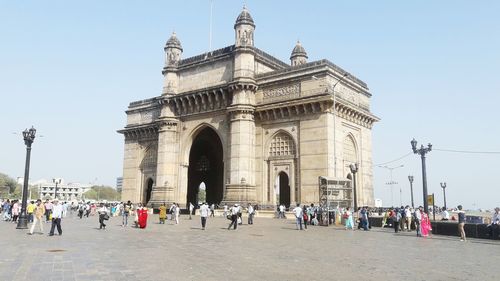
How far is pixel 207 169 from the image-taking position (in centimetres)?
4806

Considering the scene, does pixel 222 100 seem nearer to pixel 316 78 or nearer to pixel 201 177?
pixel 316 78

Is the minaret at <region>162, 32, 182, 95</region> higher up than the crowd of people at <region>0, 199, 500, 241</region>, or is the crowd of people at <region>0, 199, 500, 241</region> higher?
the minaret at <region>162, 32, 182, 95</region>

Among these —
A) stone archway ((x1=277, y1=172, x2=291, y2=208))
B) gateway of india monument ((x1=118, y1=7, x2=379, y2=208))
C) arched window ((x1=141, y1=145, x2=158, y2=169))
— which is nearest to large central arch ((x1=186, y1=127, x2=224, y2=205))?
arched window ((x1=141, y1=145, x2=158, y2=169))

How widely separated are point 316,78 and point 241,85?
6575 millimetres

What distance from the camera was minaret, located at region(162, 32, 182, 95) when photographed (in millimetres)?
40500

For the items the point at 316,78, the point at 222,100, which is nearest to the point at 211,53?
the point at 222,100

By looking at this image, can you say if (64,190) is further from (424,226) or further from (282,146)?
(424,226)

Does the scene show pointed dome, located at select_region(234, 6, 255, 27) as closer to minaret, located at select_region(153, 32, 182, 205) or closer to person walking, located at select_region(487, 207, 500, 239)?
minaret, located at select_region(153, 32, 182, 205)

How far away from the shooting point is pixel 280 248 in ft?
43.6

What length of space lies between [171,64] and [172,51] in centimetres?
148

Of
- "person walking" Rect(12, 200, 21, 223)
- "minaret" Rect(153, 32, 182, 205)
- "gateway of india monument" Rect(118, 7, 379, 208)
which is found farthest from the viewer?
"minaret" Rect(153, 32, 182, 205)

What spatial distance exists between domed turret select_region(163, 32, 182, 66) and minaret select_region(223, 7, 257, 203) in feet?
27.9

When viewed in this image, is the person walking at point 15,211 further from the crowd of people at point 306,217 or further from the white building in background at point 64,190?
the white building in background at point 64,190

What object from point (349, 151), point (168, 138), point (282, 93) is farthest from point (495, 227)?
point (168, 138)
